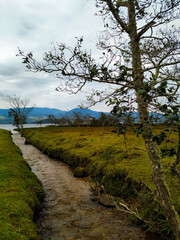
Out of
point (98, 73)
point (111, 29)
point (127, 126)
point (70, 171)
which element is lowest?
point (70, 171)

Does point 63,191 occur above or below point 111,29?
below

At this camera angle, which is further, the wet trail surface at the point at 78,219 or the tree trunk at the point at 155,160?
the wet trail surface at the point at 78,219

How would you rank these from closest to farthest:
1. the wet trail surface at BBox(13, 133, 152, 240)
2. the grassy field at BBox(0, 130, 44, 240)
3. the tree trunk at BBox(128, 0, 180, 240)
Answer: the tree trunk at BBox(128, 0, 180, 240), the grassy field at BBox(0, 130, 44, 240), the wet trail surface at BBox(13, 133, 152, 240)

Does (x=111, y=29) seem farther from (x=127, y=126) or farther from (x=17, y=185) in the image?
(x=17, y=185)

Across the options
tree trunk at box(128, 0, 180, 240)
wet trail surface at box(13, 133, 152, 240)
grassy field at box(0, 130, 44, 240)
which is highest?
tree trunk at box(128, 0, 180, 240)

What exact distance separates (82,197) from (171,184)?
17.5ft

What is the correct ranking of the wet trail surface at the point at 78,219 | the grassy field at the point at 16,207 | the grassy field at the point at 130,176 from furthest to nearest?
1. the grassy field at the point at 130,176
2. the wet trail surface at the point at 78,219
3. the grassy field at the point at 16,207

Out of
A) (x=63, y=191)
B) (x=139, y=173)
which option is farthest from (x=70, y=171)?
(x=139, y=173)

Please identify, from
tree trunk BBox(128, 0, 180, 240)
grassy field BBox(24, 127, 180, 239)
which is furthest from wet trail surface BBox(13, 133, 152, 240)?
tree trunk BBox(128, 0, 180, 240)

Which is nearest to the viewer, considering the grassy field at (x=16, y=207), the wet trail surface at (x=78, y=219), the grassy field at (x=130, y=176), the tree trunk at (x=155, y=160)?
the tree trunk at (x=155, y=160)

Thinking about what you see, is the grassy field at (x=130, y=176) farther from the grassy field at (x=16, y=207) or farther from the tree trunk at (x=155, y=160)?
the grassy field at (x=16, y=207)

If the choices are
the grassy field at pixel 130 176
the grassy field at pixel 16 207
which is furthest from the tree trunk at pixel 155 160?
the grassy field at pixel 16 207

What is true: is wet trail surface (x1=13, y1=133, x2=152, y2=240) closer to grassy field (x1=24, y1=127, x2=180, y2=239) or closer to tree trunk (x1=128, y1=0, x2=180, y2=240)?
grassy field (x1=24, y1=127, x2=180, y2=239)

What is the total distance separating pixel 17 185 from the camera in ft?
29.0
